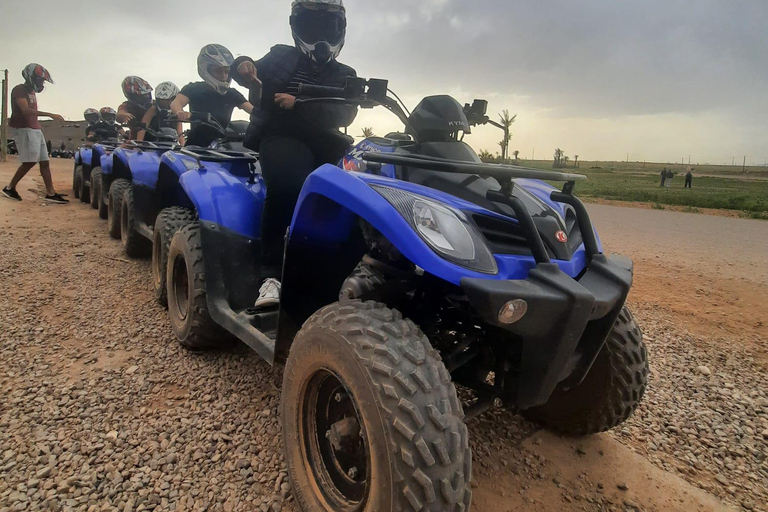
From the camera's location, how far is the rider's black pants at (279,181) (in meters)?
2.93

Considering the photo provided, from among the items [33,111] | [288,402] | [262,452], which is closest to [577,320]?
[288,402]

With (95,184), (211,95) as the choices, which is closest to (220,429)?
(211,95)

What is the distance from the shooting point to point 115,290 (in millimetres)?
4605

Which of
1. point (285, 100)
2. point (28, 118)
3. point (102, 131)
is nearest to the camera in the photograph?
point (285, 100)

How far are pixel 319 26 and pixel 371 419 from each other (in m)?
2.37

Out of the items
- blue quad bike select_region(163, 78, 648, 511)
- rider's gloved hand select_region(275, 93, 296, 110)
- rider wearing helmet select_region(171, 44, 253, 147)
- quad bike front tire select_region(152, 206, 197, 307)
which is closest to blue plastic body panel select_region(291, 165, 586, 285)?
blue quad bike select_region(163, 78, 648, 511)

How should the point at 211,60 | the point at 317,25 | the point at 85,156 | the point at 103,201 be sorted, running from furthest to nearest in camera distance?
the point at 85,156
the point at 103,201
the point at 211,60
the point at 317,25

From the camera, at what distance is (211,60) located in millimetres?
5598

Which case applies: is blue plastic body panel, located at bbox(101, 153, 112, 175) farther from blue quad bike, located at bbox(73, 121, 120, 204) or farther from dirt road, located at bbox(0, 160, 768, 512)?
dirt road, located at bbox(0, 160, 768, 512)

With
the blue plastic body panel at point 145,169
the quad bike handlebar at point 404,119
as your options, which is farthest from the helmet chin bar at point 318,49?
the blue plastic body panel at point 145,169

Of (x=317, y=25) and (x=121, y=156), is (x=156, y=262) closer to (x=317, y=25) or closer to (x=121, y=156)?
(x=317, y=25)

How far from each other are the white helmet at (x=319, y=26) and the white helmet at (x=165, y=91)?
20.1ft

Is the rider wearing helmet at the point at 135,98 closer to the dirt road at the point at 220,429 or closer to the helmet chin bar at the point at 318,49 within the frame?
the dirt road at the point at 220,429

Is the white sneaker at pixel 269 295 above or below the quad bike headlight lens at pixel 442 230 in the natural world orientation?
below
